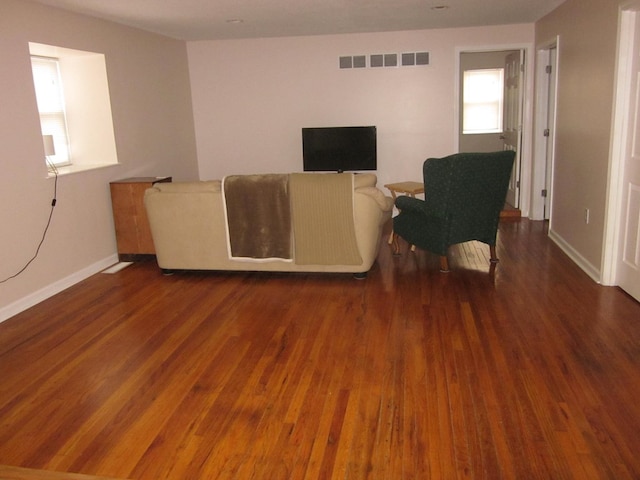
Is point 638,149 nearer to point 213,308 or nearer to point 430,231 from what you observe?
point 430,231

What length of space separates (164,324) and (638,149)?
A: 11.3 feet

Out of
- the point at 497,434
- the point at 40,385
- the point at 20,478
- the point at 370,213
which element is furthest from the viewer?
the point at 370,213

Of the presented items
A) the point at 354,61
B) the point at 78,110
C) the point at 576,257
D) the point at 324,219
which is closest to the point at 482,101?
the point at 354,61

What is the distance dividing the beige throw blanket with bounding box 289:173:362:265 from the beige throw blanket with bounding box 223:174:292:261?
82 millimetres

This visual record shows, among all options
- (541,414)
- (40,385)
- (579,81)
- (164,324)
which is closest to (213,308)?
(164,324)

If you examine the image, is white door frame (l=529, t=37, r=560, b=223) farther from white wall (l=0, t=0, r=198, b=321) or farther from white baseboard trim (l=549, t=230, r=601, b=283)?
white wall (l=0, t=0, r=198, b=321)

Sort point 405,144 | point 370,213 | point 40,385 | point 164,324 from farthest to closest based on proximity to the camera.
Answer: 1. point 405,144
2. point 370,213
3. point 164,324
4. point 40,385

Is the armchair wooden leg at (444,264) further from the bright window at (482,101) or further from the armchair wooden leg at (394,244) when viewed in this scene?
the bright window at (482,101)

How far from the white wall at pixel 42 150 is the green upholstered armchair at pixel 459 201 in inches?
111

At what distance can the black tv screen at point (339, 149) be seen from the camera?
6.81 metres

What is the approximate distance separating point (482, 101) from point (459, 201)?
17.2 feet

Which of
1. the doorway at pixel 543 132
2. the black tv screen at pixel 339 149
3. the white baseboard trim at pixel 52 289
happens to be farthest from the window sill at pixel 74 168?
the doorway at pixel 543 132

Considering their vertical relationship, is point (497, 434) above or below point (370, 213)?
below

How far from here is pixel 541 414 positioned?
2.47 m
